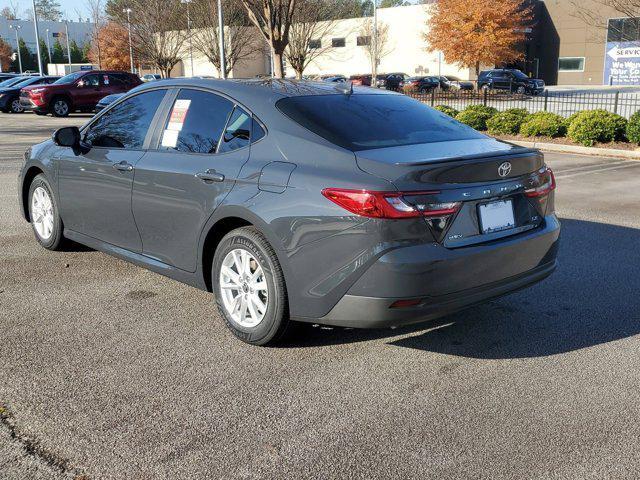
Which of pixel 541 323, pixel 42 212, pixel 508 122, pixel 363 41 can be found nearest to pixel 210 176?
pixel 541 323

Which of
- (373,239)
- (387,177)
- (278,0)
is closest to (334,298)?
(373,239)

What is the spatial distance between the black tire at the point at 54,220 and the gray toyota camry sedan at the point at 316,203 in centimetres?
85

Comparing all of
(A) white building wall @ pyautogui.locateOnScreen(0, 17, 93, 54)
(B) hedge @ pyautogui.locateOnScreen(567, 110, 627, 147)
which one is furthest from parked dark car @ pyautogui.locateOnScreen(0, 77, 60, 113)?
(A) white building wall @ pyautogui.locateOnScreen(0, 17, 93, 54)

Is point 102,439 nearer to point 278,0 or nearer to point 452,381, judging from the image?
point 452,381

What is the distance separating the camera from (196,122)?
4.62 m

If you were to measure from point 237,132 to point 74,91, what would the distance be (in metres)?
24.9

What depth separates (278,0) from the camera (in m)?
22.7

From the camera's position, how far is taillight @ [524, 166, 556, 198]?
419 cm

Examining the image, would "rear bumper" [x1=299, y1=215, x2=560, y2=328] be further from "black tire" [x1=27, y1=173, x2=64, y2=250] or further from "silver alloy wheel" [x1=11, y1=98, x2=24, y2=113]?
"silver alloy wheel" [x1=11, y1=98, x2=24, y2=113]

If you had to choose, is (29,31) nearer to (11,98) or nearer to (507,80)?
(11,98)

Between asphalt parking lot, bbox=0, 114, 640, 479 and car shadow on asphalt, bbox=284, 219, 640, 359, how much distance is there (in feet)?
0.06

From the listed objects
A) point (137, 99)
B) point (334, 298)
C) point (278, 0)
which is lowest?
point (334, 298)

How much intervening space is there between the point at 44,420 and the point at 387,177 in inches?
82.4

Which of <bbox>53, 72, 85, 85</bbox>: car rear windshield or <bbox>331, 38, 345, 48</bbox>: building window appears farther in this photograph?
<bbox>331, 38, 345, 48</bbox>: building window
